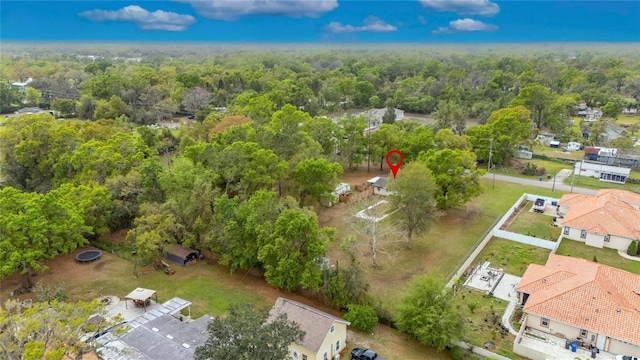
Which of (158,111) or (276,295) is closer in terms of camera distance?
(276,295)

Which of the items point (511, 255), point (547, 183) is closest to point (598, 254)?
point (511, 255)


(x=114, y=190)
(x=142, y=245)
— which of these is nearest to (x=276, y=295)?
(x=142, y=245)

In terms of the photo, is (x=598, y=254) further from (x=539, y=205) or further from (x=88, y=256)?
(x=88, y=256)

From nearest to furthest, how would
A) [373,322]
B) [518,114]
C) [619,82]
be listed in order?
[373,322], [518,114], [619,82]

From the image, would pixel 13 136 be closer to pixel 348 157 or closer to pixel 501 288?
pixel 348 157

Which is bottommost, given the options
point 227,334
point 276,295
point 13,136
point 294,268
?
point 276,295

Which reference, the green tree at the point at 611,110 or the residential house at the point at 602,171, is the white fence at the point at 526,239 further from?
the green tree at the point at 611,110

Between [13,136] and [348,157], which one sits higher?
[13,136]

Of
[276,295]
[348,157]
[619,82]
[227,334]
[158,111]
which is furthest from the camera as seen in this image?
[619,82]

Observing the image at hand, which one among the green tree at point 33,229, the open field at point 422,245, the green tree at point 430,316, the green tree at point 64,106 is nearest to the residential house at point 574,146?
the open field at point 422,245

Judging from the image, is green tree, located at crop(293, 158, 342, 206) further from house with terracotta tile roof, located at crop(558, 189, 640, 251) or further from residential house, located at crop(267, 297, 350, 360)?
house with terracotta tile roof, located at crop(558, 189, 640, 251)
